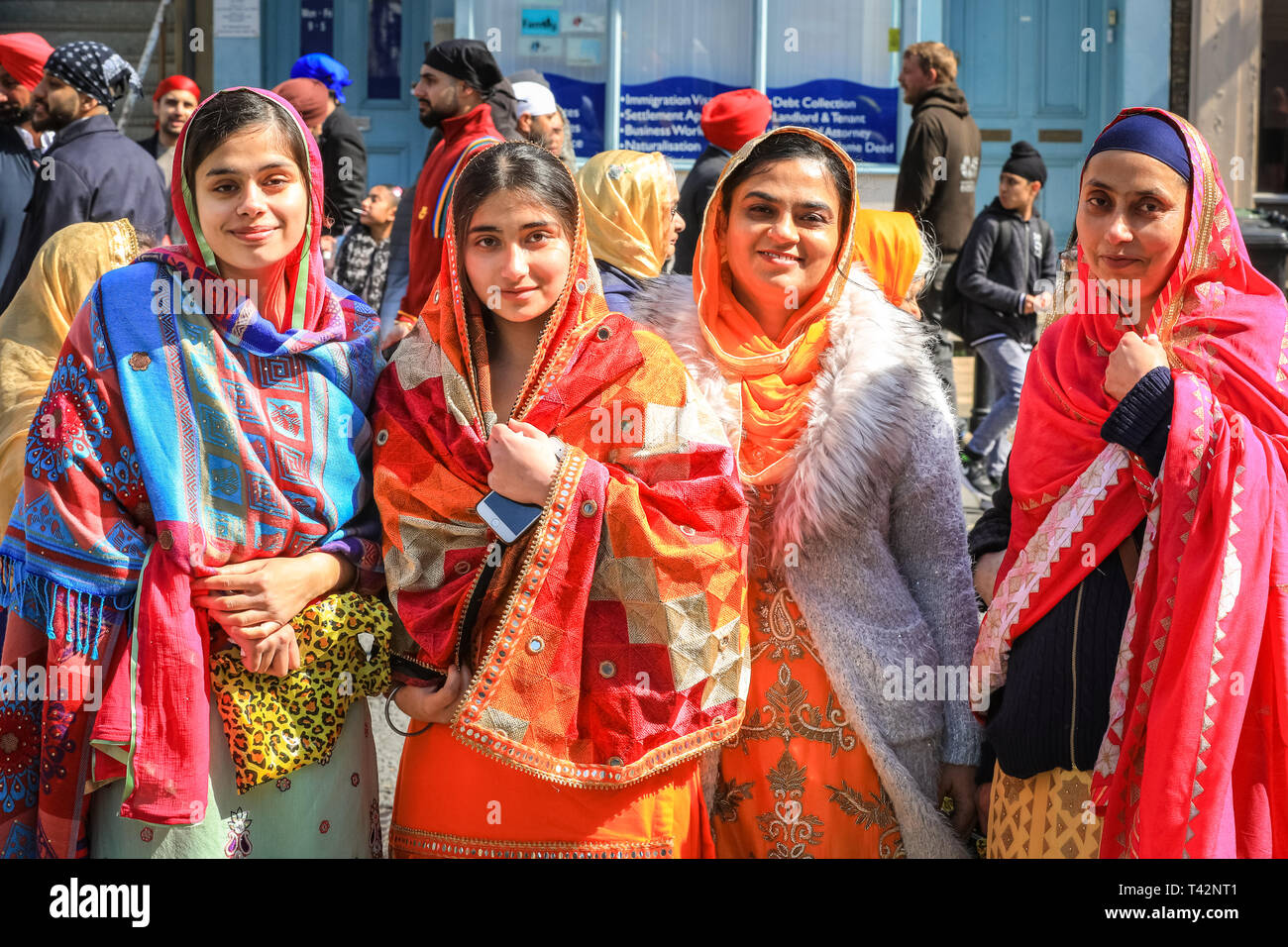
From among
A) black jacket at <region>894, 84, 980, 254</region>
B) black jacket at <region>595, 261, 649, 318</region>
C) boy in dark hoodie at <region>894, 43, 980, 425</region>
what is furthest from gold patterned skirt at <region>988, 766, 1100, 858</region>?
black jacket at <region>894, 84, 980, 254</region>

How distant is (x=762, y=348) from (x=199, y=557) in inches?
46.0

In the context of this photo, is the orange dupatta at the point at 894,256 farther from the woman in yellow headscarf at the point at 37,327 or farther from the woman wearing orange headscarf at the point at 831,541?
the woman in yellow headscarf at the point at 37,327

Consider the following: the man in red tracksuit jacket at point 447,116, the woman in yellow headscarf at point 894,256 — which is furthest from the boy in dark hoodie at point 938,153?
the woman in yellow headscarf at point 894,256

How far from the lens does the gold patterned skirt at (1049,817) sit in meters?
2.34

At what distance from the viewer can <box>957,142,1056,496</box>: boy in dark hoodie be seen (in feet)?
23.3

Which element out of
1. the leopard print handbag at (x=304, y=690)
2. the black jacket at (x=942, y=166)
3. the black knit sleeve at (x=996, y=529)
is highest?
the black jacket at (x=942, y=166)

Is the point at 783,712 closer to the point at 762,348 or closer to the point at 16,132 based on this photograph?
the point at 762,348

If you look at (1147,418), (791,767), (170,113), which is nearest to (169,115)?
(170,113)

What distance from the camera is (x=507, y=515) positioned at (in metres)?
2.36

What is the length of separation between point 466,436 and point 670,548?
42cm

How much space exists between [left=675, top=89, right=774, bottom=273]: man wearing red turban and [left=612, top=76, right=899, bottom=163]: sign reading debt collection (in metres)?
3.85

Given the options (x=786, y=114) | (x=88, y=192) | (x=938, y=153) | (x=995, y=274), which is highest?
(x=786, y=114)

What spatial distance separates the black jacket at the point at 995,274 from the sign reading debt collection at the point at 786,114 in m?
2.67

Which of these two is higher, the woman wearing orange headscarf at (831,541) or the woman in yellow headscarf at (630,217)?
the woman in yellow headscarf at (630,217)
